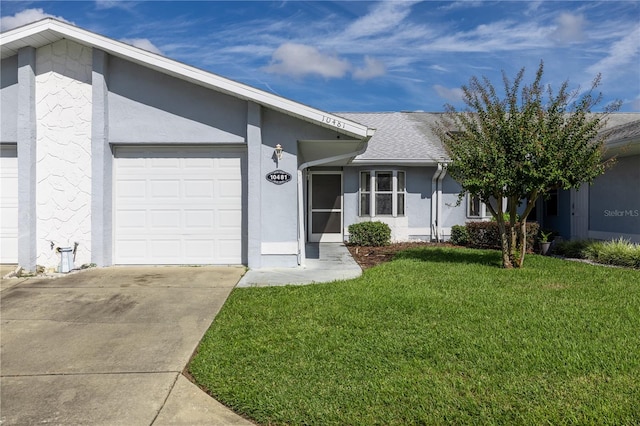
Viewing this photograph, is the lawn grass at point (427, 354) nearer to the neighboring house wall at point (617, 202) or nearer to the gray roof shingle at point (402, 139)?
the neighboring house wall at point (617, 202)

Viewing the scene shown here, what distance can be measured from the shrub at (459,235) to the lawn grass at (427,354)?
6.61 metres

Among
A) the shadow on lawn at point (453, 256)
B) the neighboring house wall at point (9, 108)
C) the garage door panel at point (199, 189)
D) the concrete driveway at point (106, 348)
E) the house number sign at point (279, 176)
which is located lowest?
the concrete driveway at point (106, 348)

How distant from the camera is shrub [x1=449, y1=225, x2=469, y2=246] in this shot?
1342cm

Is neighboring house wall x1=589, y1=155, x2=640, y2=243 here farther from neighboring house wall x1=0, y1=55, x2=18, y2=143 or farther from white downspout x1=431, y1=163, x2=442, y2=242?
neighboring house wall x1=0, y1=55, x2=18, y2=143

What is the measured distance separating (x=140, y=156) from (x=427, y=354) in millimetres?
7240

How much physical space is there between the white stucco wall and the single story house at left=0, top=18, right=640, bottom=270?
0.02 metres

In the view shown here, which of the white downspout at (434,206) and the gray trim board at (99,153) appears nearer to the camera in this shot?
the gray trim board at (99,153)

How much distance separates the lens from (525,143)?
786 centimetres

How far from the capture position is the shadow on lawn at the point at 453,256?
9.47 meters

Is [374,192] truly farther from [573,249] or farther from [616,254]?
[616,254]

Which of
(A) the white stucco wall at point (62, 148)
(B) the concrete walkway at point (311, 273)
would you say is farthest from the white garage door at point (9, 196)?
(B) the concrete walkway at point (311, 273)

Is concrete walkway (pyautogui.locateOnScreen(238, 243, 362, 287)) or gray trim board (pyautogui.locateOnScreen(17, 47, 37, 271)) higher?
gray trim board (pyautogui.locateOnScreen(17, 47, 37, 271))

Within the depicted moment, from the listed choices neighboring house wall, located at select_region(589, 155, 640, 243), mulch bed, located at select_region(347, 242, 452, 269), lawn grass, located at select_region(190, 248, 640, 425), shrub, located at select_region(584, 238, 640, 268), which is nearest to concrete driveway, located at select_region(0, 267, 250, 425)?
lawn grass, located at select_region(190, 248, 640, 425)

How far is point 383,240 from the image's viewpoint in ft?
43.0
